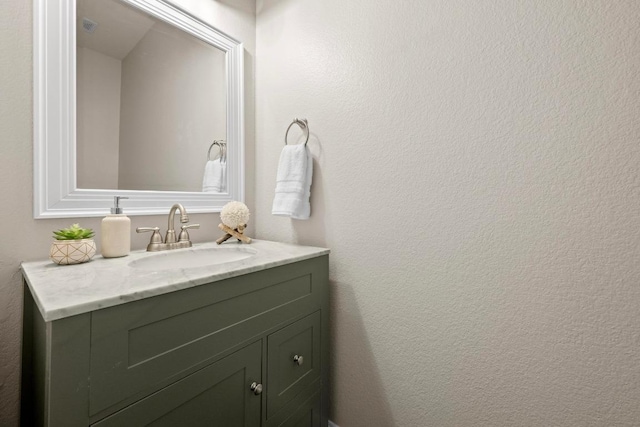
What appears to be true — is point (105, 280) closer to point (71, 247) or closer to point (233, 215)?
point (71, 247)

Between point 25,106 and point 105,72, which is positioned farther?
point 105,72

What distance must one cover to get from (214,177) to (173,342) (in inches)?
35.9

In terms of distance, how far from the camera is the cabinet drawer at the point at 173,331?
0.57 metres

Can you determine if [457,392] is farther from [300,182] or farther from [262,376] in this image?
[300,182]

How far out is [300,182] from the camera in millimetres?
1248

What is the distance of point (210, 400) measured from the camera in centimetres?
75

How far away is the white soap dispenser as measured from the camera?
37.2 inches

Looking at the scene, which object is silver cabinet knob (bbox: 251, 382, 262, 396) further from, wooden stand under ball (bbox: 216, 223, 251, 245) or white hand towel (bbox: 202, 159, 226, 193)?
white hand towel (bbox: 202, 159, 226, 193)

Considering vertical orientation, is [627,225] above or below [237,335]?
above

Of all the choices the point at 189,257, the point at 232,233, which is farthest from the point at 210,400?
the point at 232,233

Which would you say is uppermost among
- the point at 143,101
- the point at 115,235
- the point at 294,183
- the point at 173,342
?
the point at 143,101

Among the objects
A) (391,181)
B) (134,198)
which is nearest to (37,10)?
(134,198)

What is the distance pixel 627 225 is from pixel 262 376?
1.09 m

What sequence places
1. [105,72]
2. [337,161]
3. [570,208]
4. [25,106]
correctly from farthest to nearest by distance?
[337,161]
[105,72]
[25,106]
[570,208]
